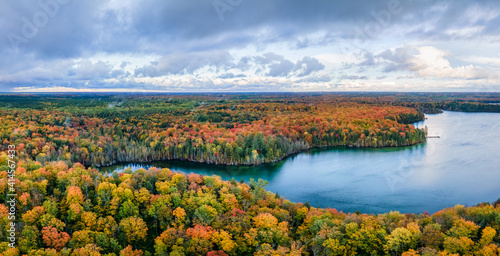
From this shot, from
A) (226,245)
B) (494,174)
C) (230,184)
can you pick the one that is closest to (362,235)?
(226,245)

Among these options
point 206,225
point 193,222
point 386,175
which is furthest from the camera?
point 386,175

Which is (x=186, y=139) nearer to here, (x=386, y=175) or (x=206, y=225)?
(x=206, y=225)

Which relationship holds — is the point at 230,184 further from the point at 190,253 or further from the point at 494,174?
the point at 494,174

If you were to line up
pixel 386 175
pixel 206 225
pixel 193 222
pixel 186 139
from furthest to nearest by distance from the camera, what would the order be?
pixel 186 139 < pixel 386 175 < pixel 193 222 < pixel 206 225

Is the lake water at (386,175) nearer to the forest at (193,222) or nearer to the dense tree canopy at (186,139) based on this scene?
the dense tree canopy at (186,139)

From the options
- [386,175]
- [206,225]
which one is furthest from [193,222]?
[386,175]

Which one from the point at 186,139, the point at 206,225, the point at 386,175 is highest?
the point at 186,139

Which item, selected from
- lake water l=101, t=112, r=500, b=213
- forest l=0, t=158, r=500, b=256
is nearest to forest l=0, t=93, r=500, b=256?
forest l=0, t=158, r=500, b=256
